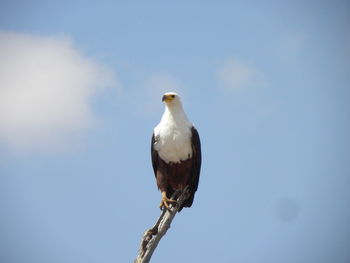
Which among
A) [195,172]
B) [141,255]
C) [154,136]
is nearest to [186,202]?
[195,172]

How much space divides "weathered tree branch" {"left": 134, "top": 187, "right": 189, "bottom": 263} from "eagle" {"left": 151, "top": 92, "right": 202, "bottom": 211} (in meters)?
0.44

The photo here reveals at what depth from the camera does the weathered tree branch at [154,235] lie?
351 inches

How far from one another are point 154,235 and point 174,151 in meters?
1.65

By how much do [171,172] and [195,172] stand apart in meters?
0.41

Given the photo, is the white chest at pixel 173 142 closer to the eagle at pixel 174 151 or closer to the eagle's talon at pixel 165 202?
the eagle at pixel 174 151

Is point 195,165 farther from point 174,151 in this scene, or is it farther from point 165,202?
point 165,202

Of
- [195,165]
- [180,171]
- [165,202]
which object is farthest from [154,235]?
[195,165]

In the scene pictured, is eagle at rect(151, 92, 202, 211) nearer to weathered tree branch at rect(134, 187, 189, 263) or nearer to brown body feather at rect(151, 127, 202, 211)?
brown body feather at rect(151, 127, 202, 211)

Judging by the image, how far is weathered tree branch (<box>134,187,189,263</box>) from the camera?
29.2ft

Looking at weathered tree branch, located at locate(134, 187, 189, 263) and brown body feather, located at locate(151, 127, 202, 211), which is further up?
brown body feather, located at locate(151, 127, 202, 211)

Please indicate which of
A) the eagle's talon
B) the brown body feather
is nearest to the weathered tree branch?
the eagle's talon

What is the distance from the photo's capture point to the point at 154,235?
9.20m

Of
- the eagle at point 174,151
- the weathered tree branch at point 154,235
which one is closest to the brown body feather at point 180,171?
the eagle at point 174,151

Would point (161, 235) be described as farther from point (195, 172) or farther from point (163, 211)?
point (195, 172)
